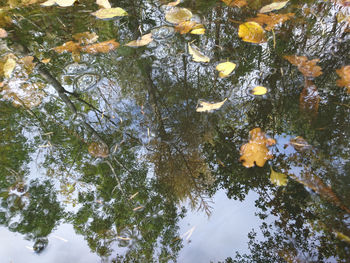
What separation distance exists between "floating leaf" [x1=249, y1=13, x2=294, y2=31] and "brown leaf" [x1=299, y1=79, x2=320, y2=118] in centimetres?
62

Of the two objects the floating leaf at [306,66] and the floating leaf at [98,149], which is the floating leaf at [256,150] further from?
the floating leaf at [98,149]

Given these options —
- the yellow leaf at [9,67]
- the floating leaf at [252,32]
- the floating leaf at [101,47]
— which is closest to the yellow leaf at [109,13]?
the floating leaf at [101,47]

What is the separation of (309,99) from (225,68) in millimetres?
549

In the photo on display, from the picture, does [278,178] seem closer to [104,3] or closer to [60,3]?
[104,3]

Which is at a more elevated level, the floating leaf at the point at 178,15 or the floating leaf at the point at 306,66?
the floating leaf at the point at 178,15

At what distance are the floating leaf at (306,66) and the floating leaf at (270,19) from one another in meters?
0.38

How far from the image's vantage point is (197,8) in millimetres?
2045

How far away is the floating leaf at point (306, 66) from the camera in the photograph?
4.86 feet

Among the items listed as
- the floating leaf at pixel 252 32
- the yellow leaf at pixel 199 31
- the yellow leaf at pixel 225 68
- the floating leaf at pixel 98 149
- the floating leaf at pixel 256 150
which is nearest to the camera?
the floating leaf at pixel 256 150

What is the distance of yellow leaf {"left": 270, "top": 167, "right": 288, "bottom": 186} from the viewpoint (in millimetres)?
1106

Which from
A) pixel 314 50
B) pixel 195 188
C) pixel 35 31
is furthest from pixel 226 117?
pixel 35 31

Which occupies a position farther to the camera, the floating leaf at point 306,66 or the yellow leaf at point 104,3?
the yellow leaf at point 104,3

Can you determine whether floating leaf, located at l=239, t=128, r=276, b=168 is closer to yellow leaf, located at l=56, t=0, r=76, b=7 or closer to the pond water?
the pond water

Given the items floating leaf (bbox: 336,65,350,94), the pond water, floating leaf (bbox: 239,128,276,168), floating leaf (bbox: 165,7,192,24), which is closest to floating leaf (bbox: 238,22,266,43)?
the pond water
